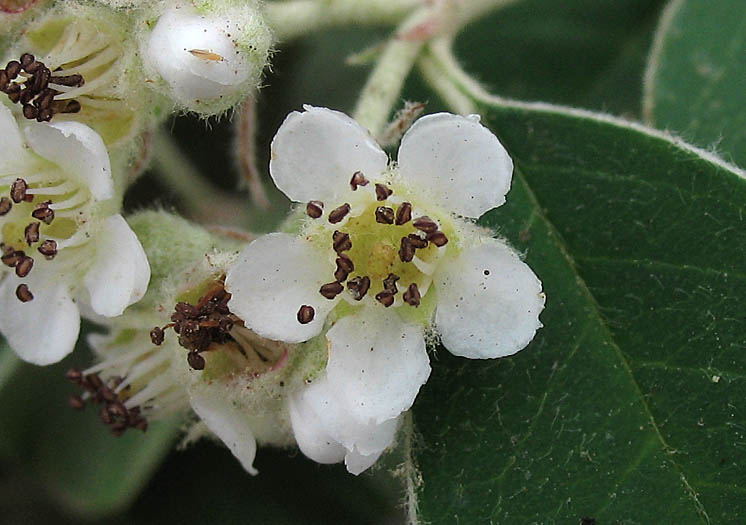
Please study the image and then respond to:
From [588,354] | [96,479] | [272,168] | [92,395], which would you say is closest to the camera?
[272,168]

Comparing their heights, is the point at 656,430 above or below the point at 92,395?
above

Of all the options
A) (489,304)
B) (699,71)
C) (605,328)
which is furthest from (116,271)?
(699,71)

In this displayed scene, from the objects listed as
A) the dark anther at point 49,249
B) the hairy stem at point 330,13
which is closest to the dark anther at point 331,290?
the dark anther at point 49,249

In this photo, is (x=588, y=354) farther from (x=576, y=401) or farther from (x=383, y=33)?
(x=383, y=33)

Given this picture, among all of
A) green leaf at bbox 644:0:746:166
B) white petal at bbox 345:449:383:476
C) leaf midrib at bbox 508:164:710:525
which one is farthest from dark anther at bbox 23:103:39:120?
green leaf at bbox 644:0:746:166

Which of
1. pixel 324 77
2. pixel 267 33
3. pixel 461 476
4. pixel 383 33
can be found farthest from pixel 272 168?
pixel 324 77

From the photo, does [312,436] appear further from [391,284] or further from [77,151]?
[77,151]

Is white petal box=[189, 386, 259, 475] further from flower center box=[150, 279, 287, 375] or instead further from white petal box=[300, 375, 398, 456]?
white petal box=[300, 375, 398, 456]
